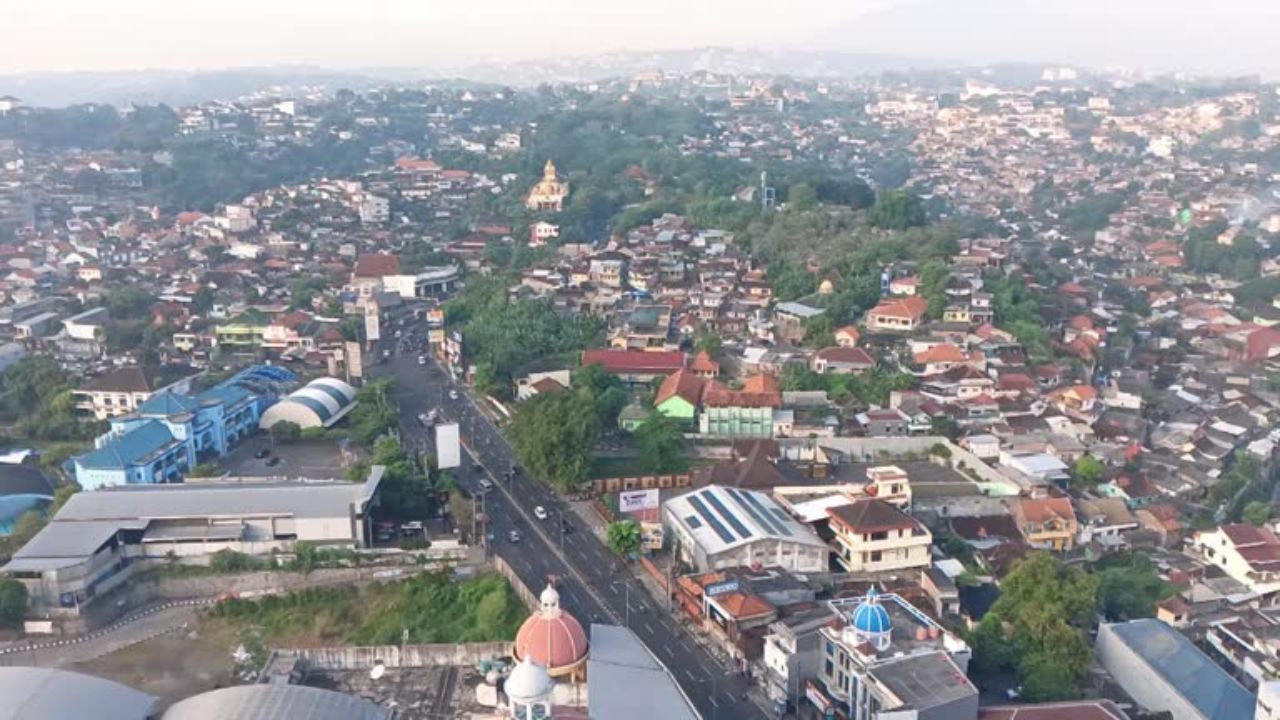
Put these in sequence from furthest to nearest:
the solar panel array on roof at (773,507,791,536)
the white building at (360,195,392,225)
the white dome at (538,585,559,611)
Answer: the white building at (360,195,392,225) → the solar panel array on roof at (773,507,791,536) → the white dome at (538,585,559,611)

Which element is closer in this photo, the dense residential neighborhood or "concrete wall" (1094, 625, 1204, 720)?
"concrete wall" (1094, 625, 1204, 720)

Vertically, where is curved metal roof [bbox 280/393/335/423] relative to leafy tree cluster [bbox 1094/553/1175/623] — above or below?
above

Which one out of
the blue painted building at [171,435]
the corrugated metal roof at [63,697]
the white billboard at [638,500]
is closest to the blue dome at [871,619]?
the white billboard at [638,500]

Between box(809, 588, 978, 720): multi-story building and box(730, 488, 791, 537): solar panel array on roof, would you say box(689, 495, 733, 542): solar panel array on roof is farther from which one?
box(809, 588, 978, 720): multi-story building

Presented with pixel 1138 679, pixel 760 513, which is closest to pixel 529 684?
pixel 760 513

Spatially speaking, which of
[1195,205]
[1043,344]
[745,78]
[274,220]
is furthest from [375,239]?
[745,78]

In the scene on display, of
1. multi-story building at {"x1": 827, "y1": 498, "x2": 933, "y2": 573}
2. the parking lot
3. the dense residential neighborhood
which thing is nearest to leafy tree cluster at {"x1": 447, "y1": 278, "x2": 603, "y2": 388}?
the dense residential neighborhood

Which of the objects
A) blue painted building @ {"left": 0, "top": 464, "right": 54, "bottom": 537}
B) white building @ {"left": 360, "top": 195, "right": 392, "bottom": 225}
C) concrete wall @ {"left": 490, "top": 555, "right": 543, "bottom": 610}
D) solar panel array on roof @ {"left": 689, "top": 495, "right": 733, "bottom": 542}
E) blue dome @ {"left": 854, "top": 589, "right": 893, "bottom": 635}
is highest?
white building @ {"left": 360, "top": 195, "right": 392, "bottom": 225}
